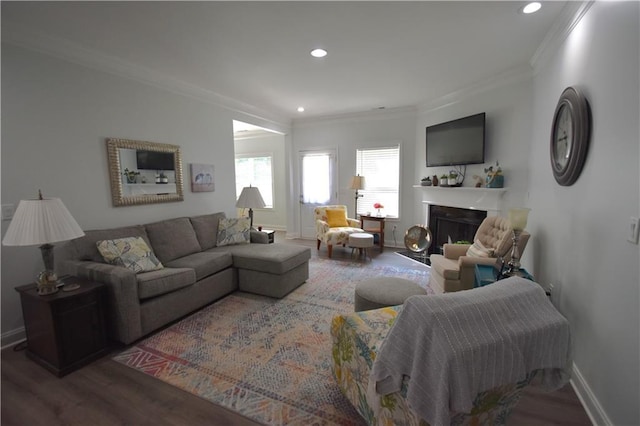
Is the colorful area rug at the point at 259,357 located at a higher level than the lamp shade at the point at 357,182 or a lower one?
lower

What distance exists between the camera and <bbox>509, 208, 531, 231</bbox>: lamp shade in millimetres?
2428

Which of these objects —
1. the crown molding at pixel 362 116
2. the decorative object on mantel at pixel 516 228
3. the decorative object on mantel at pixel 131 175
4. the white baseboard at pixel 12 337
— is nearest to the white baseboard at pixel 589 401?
the decorative object on mantel at pixel 516 228

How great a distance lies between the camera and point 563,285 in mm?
2250

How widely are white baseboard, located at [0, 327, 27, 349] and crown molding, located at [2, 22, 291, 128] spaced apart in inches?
94.0

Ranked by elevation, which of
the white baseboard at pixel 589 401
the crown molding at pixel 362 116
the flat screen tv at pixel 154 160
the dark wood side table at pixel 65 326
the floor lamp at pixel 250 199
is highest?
the crown molding at pixel 362 116

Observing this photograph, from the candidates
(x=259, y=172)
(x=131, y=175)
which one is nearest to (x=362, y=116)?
(x=259, y=172)

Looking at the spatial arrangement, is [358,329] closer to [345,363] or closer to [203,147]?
[345,363]

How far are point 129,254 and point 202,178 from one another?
1.73 metres

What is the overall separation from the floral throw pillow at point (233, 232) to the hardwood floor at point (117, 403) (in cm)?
193

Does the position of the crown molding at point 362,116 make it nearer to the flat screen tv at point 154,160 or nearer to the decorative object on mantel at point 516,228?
the flat screen tv at point 154,160

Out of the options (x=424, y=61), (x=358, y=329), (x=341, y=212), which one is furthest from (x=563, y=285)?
(x=341, y=212)

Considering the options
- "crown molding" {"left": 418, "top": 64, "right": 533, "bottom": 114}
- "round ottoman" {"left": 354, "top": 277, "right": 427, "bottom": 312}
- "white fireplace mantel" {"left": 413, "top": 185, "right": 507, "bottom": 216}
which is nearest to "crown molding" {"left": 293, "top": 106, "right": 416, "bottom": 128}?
"crown molding" {"left": 418, "top": 64, "right": 533, "bottom": 114}

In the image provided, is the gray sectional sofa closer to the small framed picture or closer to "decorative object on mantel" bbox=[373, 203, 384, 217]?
the small framed picture

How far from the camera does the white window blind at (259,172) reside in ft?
24.3
